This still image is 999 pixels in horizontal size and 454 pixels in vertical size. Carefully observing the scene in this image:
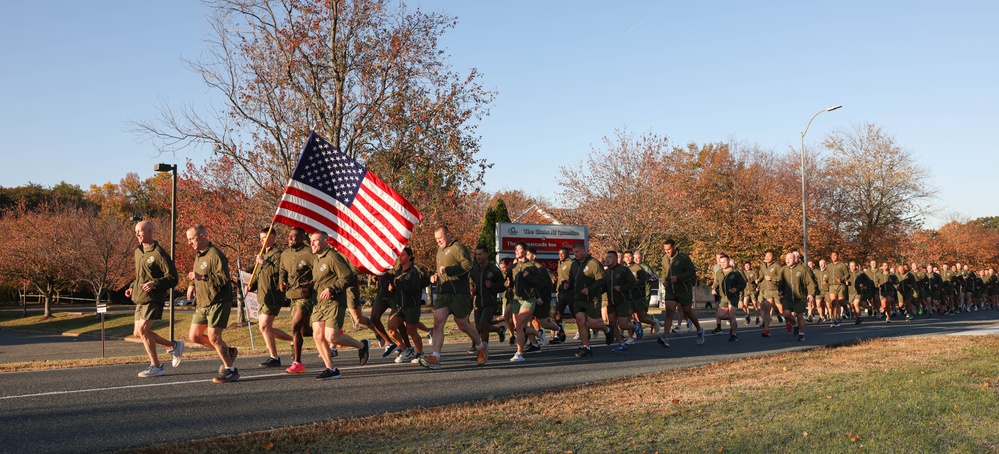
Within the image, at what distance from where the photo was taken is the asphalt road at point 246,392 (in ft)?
23.2

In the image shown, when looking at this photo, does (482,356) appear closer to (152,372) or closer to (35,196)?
(152,372)

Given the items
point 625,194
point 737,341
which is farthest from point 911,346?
point 625,194

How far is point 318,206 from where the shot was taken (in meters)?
12.4

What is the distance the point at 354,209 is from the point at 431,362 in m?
2.60

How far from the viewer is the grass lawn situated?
6332mm

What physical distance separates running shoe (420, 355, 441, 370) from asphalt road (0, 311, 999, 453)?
156mm

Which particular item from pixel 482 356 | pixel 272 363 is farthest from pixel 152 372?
pixel 482 356

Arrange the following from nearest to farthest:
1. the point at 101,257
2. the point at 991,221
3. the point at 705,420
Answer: the point at 705,420
the point at 101,257
the point at 991,221

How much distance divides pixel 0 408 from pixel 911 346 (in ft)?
44.9

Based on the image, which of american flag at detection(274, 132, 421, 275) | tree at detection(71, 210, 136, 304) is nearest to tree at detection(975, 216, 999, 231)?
tree at detection(71, 210, 136, 304)

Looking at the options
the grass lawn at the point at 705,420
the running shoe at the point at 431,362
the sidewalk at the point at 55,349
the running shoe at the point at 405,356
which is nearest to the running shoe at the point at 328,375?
the running shoe at the point at 431,362

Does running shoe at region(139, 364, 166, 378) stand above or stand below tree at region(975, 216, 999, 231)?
below

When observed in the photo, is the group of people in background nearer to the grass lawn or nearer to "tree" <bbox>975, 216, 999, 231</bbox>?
the grass lawn

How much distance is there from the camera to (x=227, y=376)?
402 inches
